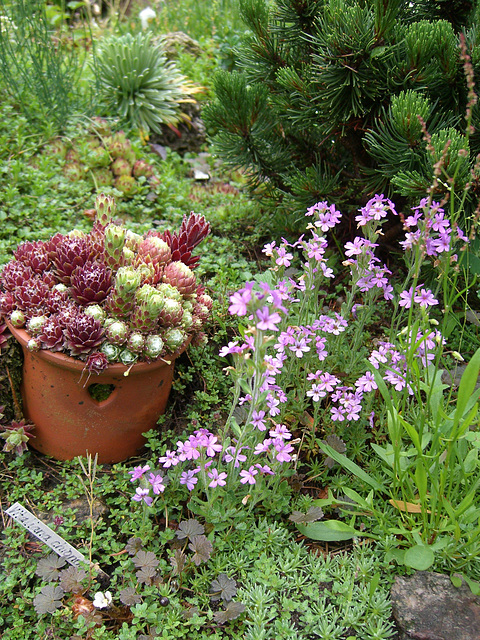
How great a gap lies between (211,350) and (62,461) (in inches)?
34.5

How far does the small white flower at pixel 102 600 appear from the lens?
5.67ft

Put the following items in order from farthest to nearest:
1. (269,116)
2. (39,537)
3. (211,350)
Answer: (269,116) < (211,350) < (39,537)

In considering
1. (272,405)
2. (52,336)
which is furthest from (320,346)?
(52,336)

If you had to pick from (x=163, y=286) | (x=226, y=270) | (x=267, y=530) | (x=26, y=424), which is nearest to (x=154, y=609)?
(x=267, y=530)

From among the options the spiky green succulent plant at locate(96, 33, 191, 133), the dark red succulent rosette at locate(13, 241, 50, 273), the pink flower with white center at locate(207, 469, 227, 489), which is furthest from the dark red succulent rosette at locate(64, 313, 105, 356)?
the spiky green succulent plant at locate(96, 33, 191, 133)

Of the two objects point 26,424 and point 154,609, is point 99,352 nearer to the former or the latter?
point 26,424

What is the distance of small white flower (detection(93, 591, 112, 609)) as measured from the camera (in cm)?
173

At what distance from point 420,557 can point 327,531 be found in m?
0.36

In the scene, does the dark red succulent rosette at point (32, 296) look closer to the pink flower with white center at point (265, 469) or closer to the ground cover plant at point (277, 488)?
A: the ground cover plant at point (277, 488)

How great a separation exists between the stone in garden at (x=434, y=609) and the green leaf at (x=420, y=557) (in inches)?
5.1

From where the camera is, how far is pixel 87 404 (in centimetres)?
216

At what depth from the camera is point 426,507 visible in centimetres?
189

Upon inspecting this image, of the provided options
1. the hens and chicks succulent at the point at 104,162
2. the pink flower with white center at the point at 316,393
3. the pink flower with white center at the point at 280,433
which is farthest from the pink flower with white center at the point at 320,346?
the hens and chicks succulent at the point at 104,162

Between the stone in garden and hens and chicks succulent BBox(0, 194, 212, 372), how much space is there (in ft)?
3.93
